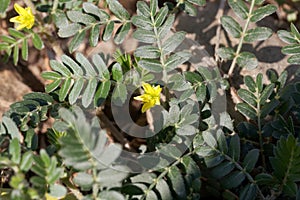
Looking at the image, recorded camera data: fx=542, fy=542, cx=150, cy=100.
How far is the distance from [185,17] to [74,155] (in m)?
1.79

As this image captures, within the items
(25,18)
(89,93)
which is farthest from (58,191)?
(25,18)

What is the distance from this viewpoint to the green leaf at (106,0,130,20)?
8.47ft

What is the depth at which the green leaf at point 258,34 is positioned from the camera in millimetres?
2594

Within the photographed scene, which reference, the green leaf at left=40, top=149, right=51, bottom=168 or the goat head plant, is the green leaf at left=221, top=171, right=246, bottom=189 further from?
the green leaf at left=40, top=149, right=51, bottom=168

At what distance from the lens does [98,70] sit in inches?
97.0

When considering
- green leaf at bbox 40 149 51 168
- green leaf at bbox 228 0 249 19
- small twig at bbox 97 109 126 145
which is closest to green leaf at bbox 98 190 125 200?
green leaf at bbox 40 149 51 168

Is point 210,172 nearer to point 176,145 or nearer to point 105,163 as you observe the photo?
point 176,145

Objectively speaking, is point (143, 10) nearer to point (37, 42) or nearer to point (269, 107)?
point (37, 42)

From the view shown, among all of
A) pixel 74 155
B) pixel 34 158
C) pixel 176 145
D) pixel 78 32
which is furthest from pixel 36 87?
pixel 74 155

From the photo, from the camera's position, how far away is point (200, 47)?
10.2 ft

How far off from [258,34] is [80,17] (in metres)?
0.86

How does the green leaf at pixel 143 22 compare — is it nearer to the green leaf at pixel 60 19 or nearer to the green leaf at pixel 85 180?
the green leaf at pixel 60 19

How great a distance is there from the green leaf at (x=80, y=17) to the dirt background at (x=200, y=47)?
21.5 inches

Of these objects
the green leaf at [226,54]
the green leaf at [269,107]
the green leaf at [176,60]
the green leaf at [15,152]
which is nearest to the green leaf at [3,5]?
the green leaf at [176,60]
